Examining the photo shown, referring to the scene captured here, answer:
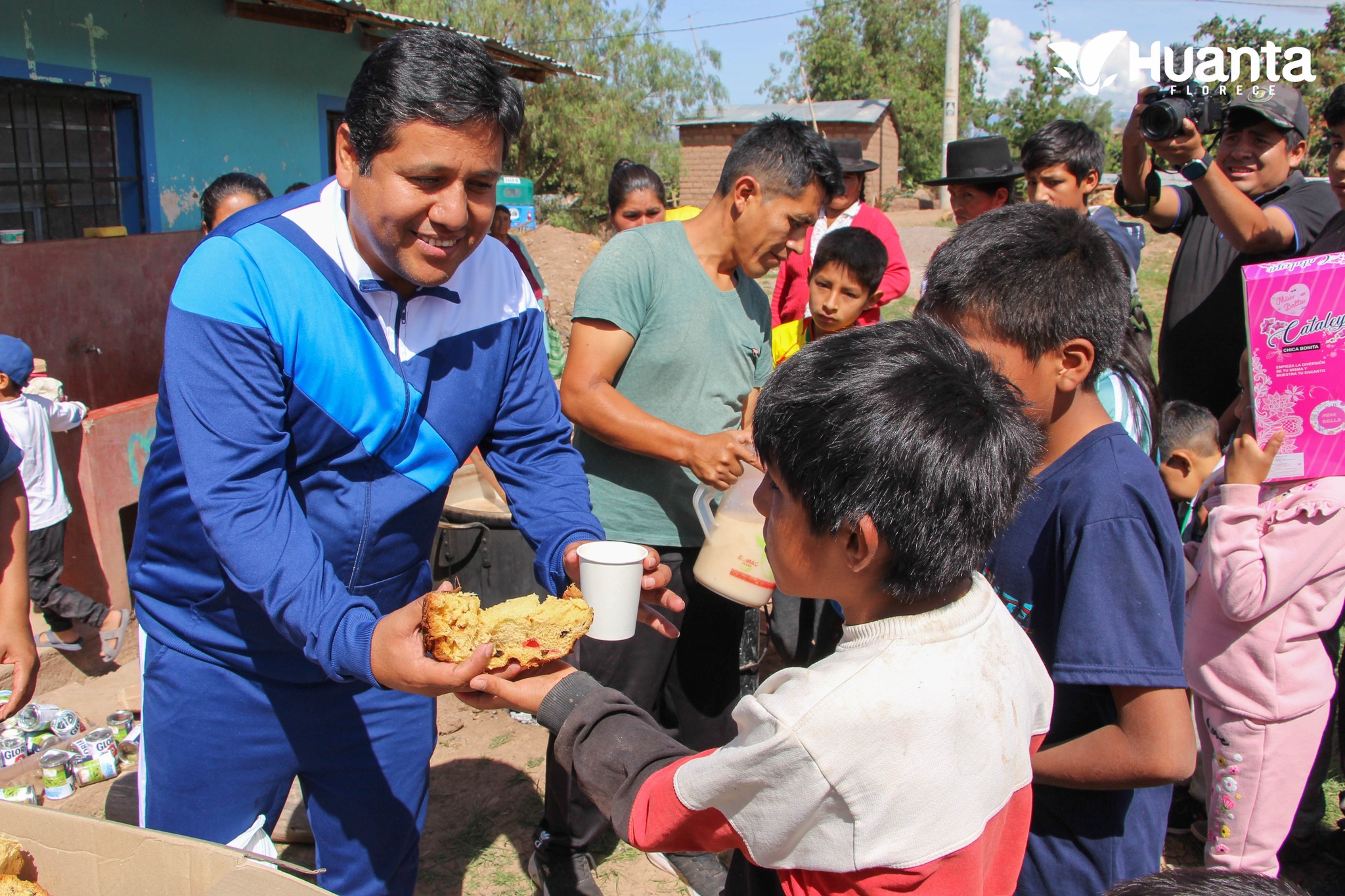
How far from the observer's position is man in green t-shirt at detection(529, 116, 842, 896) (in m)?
2.91

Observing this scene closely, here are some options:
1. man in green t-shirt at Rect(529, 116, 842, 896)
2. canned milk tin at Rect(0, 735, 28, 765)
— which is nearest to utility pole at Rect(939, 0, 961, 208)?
man in green t-shirt at Rect(529, 116, 842, 896)

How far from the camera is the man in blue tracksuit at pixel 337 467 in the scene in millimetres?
1691

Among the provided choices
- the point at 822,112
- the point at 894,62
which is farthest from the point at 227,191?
the point at 894,62

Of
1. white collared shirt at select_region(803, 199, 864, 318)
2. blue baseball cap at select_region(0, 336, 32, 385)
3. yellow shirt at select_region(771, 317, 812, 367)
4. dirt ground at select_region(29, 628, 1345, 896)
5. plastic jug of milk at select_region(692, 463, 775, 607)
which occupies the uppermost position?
white collared shirt at select_region(803, 199, 864, 318)

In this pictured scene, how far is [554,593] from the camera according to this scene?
2.17 m

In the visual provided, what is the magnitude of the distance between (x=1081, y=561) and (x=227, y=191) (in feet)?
14.9

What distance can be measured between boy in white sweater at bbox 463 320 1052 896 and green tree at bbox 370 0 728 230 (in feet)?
64.8

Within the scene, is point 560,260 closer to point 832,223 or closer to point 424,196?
point 832,223

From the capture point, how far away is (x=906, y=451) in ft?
4.29

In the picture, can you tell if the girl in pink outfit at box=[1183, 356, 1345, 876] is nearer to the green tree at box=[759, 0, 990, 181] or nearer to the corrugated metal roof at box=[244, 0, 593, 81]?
the corrugated metal roof at box=[244, 0, 593, 81]

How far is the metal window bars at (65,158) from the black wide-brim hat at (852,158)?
519 cm

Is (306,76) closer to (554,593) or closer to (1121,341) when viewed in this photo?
(554,593)

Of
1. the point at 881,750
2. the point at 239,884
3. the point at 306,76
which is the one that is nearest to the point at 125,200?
the point at 306,76

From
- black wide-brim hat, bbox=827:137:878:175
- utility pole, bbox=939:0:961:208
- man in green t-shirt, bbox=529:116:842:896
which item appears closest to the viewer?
man in green t-shirt, bbox=529:116:842:896
